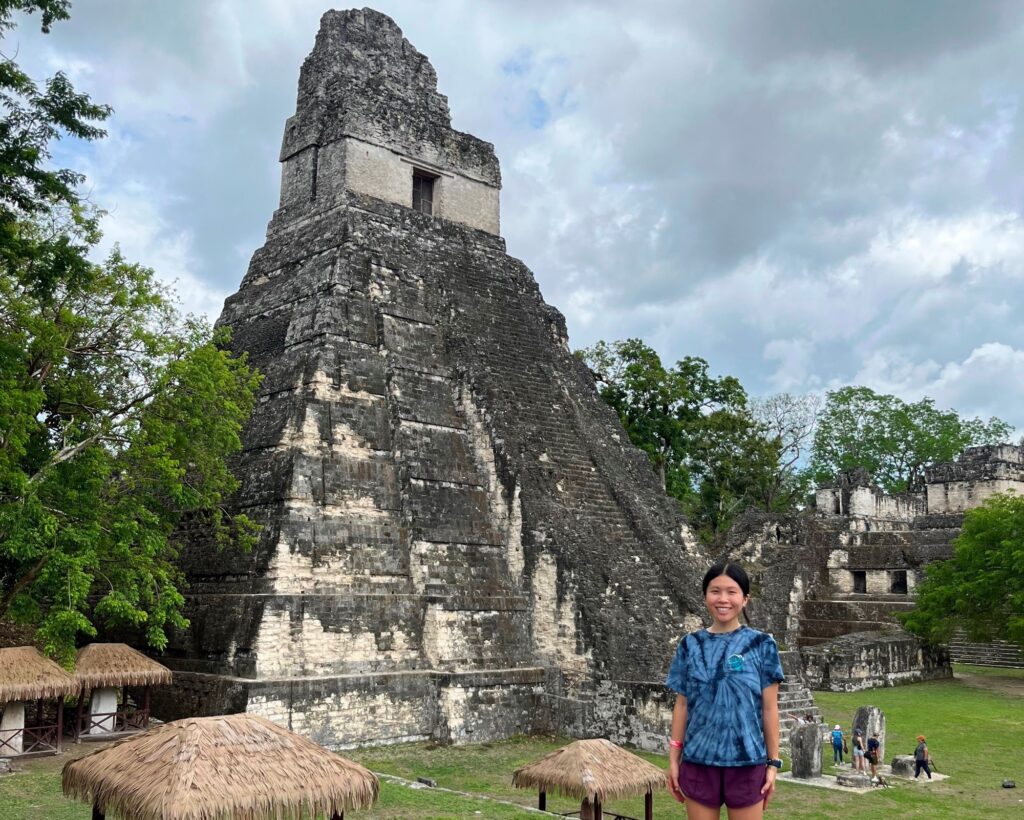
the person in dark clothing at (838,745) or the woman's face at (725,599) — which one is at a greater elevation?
the woman's face at (725,599)

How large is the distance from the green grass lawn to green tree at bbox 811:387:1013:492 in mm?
31776

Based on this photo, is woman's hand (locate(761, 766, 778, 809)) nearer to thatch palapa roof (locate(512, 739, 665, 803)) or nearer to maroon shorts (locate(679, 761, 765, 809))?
maroon shorts (locate(679, 761, 765, 809))

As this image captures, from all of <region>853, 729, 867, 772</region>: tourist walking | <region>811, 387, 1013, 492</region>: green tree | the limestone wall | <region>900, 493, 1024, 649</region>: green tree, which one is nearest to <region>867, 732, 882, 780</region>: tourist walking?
<region>853, 729, 867, 772</region>: tourist walking

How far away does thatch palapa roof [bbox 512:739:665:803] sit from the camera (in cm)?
839

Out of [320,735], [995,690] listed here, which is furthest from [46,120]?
[995,690]

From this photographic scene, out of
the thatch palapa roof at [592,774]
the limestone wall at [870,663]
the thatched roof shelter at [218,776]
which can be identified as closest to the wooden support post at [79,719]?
the thatched roof shelter at [218,776]

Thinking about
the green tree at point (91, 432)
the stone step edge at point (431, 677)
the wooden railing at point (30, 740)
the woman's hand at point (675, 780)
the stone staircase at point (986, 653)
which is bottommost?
the wooden railing at point (30, 740)

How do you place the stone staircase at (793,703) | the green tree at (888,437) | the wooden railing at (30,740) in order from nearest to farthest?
1. the wooden railing at (30,740)
2. the stone staircase at (793,703)
3. the green tree at (888,437)

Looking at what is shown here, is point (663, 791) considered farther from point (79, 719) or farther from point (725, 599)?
point (725, 599)

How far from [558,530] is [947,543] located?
56.4 feet

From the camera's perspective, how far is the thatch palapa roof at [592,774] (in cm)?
839

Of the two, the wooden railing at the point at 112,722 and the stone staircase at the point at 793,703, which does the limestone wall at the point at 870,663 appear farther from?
the wooden railing at the point at 112,722

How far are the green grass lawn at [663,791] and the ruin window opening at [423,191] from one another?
9659 millimetres

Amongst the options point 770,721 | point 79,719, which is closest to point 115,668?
point 79,719
